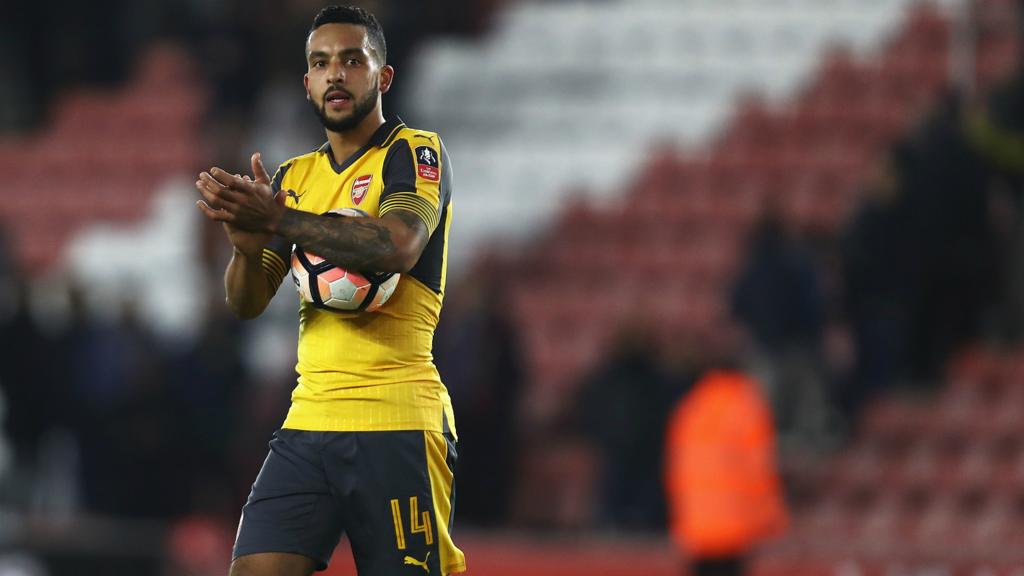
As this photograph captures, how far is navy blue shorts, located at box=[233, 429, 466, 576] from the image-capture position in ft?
15.8

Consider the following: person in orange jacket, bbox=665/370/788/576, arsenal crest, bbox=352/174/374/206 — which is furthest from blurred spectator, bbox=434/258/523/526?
arsenal crest, bbox=352/174/374/206

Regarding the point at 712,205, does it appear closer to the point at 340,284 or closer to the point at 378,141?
the point at 378,141

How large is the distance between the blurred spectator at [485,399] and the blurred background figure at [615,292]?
0.7 inches

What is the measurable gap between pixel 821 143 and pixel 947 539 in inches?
150

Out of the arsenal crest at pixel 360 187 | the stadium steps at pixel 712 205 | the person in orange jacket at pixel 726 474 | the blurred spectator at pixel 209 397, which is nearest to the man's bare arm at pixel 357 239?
the arsenal crest at pixel 360 187

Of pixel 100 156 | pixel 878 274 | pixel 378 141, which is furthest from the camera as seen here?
pixel 100 156

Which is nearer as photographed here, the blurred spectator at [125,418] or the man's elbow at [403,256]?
the man's elbow at [403,256]

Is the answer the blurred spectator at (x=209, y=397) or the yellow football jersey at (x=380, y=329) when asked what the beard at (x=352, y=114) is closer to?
the yellow football jersey at (x=380, y=329)

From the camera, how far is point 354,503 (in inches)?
191

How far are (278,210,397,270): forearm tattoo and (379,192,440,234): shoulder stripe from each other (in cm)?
12

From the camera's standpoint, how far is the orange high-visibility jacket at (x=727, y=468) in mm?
9320

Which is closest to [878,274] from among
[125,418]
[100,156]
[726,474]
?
[726,474]

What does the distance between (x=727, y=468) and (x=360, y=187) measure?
15.9 ft

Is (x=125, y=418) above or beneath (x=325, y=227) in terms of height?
beneath
